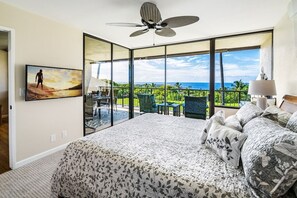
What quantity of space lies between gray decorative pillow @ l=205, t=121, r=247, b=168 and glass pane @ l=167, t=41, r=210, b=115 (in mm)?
3116

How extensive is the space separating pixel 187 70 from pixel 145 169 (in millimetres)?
4037

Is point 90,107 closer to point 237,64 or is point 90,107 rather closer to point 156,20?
point 156,20

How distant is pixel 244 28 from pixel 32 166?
189 inches

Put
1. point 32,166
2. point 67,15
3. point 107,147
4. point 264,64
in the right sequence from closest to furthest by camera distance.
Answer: point 107,147 → point 32,166 → point 67,15 → point 264,64

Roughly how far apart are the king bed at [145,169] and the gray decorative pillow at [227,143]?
0.17 ft

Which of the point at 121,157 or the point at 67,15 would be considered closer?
the point at 121,157

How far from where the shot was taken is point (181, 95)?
17.1 ft

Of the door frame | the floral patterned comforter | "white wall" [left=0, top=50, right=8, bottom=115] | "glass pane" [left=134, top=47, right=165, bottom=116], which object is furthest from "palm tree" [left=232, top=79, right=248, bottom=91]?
"white wall" [left=0, top=50, right=8, bottom=115]

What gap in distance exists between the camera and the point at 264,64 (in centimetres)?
383

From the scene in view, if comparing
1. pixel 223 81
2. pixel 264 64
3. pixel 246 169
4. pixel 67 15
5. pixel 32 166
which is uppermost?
pixel 67 15

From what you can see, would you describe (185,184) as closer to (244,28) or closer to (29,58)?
(29,58)

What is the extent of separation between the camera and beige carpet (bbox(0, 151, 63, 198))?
195cm

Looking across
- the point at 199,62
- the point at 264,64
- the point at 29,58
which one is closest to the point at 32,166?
the point at 29,58

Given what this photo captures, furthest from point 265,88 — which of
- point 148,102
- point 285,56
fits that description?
point 148,102
